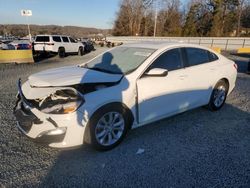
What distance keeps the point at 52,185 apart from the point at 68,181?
0.19 meters

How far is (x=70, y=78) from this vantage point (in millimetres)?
3477

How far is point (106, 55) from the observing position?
461cm

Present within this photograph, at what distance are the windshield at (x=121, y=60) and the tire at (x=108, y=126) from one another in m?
0.73

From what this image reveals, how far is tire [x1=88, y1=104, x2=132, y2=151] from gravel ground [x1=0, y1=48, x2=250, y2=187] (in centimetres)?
15

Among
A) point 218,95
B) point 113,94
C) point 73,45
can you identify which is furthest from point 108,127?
point 73,45

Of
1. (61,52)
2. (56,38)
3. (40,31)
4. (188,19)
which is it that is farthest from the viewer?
(40,31)

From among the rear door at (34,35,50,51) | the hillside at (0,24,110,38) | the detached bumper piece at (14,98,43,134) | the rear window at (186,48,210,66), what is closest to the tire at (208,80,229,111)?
the rear window at (186,48,210,66)

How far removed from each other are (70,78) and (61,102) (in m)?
0.52

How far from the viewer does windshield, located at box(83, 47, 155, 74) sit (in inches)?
152

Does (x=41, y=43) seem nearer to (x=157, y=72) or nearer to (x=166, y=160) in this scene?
(x=157, y=72)

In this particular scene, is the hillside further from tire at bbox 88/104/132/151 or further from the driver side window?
tire at bbox 88/104/132/151

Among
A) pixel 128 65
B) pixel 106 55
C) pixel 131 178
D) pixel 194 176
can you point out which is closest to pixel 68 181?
pixel 131 178

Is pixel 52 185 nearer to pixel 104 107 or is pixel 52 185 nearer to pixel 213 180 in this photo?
pixel 104 107

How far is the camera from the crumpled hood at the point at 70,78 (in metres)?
3.36
